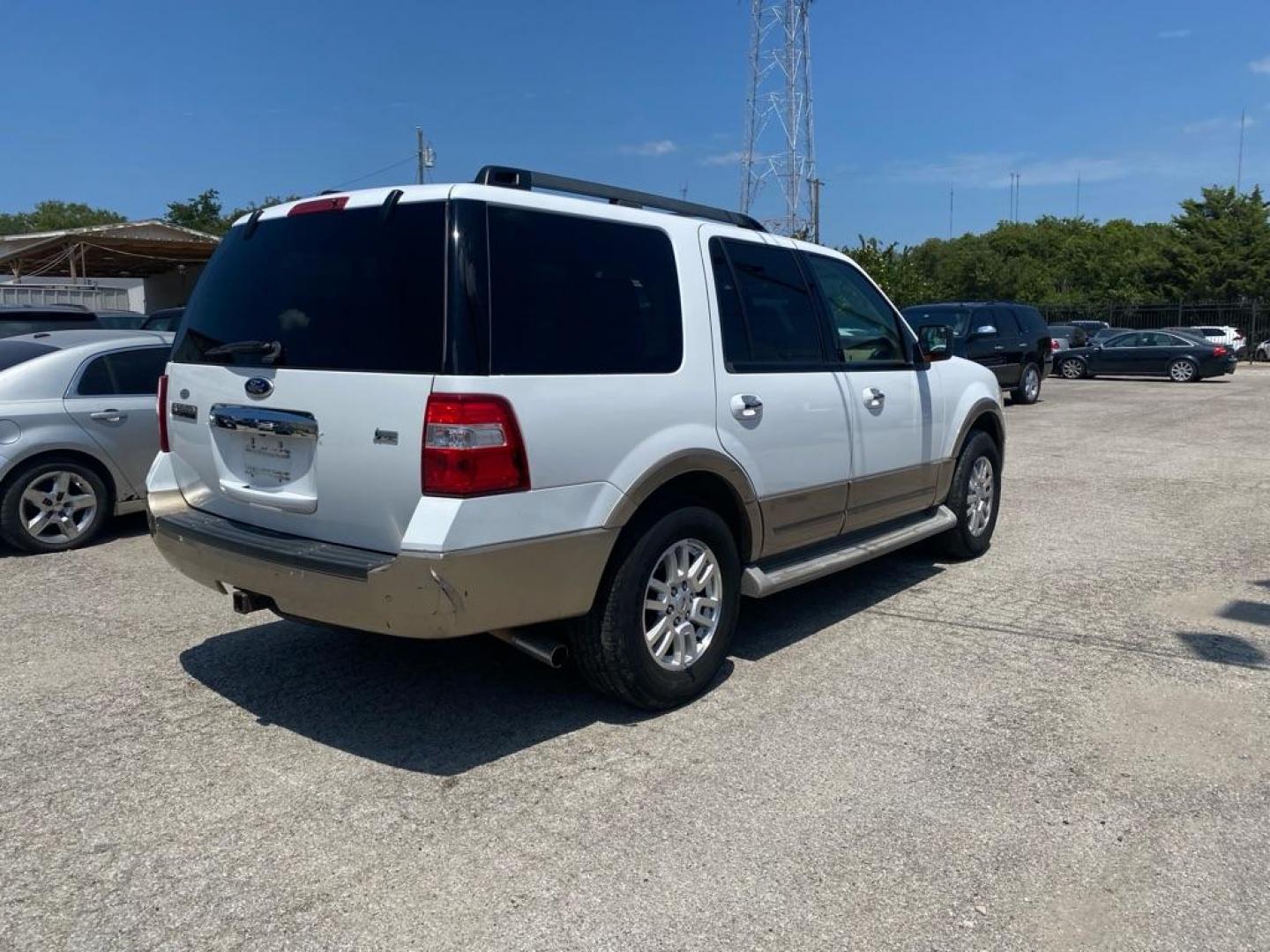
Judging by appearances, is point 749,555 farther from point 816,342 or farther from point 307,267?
point 307,267

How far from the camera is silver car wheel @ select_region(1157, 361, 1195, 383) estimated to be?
25453 millimetres

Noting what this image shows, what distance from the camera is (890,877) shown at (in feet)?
10.1

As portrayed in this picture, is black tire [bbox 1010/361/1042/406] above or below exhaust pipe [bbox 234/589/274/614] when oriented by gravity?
above

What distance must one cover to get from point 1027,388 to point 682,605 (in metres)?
16.9

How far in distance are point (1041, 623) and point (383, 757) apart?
3.55 m

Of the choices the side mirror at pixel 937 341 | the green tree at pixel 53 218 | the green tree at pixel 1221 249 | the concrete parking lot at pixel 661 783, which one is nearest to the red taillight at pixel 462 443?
the concrete parking lot at pixel 661 783

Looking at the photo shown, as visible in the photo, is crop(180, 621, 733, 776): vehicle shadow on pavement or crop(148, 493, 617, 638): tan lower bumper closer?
crop(148, 493, 617, 638): tan lower bumper

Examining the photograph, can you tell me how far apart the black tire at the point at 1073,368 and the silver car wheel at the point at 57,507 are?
25447 millimetres

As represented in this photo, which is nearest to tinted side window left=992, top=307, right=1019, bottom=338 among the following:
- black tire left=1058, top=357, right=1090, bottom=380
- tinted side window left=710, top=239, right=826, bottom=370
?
black tire left=1058, top=357, right=1090, bottom=380

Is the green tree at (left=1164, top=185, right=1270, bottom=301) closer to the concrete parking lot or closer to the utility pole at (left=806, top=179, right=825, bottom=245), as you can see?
the utility pole at (left=806, top=179, right=825, bottom=245)

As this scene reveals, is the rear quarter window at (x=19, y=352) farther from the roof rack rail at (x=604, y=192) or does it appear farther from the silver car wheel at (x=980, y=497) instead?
the silver car wheel at (x=980, y=497)

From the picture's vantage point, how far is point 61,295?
2564 centimetres

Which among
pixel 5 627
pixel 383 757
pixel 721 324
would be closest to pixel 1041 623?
pixel 721 324

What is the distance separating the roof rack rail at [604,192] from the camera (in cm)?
391
